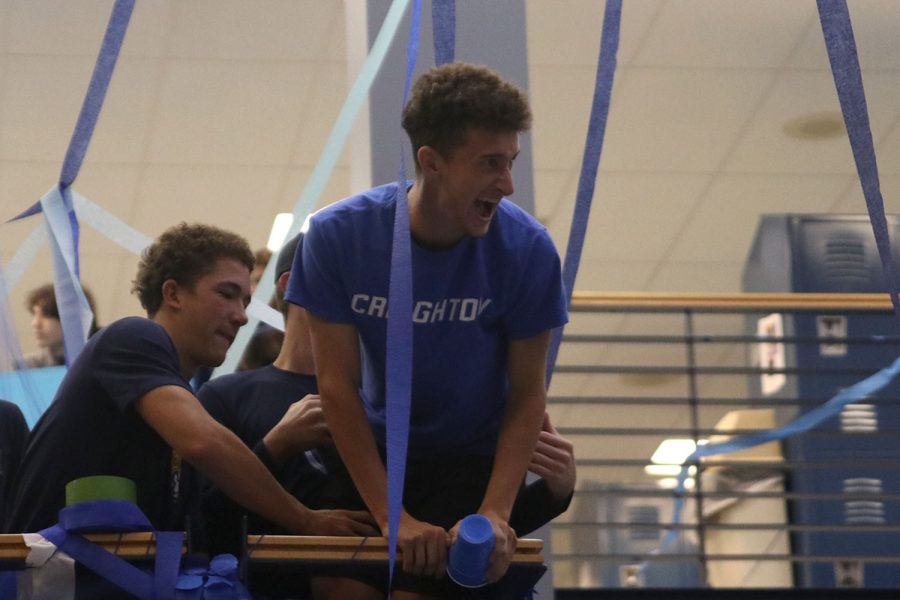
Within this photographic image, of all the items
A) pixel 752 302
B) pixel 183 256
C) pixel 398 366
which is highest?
pixel 752 302

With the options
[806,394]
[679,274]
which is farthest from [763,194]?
[806,394]

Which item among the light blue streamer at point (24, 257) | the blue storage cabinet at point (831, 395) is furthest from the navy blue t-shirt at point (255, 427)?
the blue storage cabinet at point (831, 395)

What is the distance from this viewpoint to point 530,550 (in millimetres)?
2371

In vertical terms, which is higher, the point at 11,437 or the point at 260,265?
the point at 260,265

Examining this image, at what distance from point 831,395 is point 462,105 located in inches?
155

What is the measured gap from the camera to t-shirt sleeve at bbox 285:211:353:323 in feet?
8.13

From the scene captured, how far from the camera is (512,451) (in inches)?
96.3

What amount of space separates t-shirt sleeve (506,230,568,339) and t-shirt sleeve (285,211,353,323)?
10.6 inches

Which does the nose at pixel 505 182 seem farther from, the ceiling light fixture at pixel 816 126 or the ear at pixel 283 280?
the ceiling light fixture at pixel 816 126

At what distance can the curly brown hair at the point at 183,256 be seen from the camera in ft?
9.32

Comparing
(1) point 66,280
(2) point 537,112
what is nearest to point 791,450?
(2) point 537,112

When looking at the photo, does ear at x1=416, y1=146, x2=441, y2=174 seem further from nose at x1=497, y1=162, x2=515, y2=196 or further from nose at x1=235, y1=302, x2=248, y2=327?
nose at x1=235, y1=302, x2=248, y2=327

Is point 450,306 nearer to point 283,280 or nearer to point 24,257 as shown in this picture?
point 283,280

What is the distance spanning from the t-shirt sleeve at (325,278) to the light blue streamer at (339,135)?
30.8 inches
